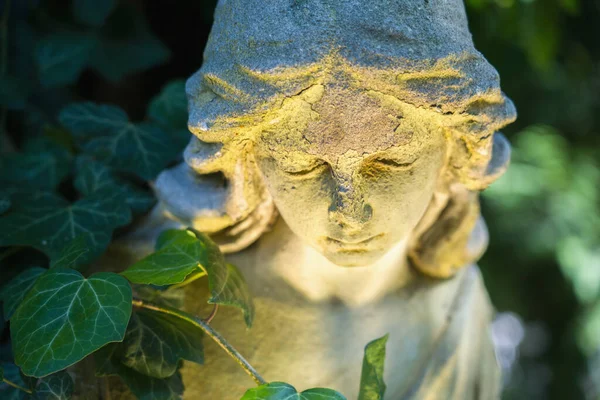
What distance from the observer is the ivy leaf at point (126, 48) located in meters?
1.72

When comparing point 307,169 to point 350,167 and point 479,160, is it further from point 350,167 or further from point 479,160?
point 479,160

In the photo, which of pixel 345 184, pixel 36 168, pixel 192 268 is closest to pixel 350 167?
pixel 345 184

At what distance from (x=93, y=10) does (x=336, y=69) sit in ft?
2.98

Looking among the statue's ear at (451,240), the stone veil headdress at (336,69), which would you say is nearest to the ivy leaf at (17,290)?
the stone veil headdress at (336,69)

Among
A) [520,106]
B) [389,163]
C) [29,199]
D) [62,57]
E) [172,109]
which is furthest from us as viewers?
[520,106]

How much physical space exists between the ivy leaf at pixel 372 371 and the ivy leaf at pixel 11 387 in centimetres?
45

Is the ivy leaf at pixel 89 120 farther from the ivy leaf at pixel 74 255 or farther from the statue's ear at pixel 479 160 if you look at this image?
the statue's ear at pixel 479 160

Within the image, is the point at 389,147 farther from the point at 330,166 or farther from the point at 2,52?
the point at 2,52

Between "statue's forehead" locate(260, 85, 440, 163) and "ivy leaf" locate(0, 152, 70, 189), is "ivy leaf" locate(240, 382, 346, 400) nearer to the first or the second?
"statue's forehead" locate(260, 85, 440, 163)

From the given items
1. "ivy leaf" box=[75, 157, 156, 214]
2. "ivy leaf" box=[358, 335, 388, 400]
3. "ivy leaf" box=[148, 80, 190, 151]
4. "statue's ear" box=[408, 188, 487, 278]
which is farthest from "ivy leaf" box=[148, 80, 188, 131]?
"ivy leaf" box=[358, 335, 388, 400]

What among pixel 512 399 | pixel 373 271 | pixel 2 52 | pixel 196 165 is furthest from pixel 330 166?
pixel 512 399

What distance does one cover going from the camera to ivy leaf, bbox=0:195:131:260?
1.19m

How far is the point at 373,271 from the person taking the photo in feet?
4.24

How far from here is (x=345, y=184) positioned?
100 cm
